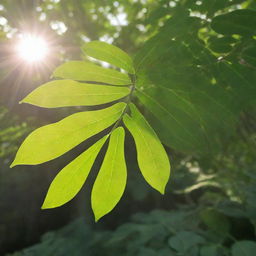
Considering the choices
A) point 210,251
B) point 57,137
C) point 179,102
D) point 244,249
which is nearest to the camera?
point 57,137

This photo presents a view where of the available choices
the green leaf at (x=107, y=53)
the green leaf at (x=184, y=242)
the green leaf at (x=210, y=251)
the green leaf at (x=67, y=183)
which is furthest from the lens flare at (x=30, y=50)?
the green leaf at (x=210, y=251)

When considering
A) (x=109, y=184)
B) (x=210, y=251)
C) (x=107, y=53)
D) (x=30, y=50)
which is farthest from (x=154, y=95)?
(x=210, y=251)

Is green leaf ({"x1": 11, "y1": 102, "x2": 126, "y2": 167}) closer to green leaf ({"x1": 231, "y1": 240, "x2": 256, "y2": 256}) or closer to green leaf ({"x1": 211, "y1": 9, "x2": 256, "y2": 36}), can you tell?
green leaf ({"x1": 211, "y1": 9, "x2": 256, "y2": 36})

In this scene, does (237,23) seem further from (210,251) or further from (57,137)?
(210,251)

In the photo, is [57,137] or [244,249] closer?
[57,137]

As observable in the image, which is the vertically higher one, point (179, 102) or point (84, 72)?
point (84, 72)

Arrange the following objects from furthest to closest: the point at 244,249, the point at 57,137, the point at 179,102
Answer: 1. the point at 244,249
2. the point at 179,102
3. the point at 57,137

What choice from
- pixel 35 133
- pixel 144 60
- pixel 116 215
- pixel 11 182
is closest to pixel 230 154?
pixel 144 60

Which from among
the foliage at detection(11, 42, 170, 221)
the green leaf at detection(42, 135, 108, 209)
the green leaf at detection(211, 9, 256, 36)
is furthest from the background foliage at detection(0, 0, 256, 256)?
the green leaf at detection(42, 135, 108, 209)
